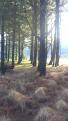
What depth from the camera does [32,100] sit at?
13.8 metres

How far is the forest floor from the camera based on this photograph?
12.1 meters

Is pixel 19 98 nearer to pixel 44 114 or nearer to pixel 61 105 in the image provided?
pixel 61 105

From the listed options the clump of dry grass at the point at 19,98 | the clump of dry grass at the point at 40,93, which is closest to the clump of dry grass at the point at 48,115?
the clump of dry grass at the point at 19,98

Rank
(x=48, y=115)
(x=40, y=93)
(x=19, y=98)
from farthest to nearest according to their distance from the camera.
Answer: (x=40, y=93), (x=19, y=98), (x=48, y=115)

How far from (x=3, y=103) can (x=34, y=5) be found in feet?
54.8

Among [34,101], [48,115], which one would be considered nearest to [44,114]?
[48,115]

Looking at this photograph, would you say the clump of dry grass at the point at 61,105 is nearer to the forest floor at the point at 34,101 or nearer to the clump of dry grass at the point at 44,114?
the forest floor at the point at 34,101

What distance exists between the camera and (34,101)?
1372cm

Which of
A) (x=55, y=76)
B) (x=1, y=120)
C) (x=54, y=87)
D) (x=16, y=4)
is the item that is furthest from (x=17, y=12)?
(x=1, y=120)

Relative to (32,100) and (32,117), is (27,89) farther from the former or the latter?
(32,117)

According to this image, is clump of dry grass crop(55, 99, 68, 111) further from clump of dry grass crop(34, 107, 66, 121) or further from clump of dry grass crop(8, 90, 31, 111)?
clump of dry grass crop(8, 90, 31, 111)

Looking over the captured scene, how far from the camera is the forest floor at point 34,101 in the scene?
12094 millimetres

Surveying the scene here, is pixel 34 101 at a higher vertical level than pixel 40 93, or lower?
lower

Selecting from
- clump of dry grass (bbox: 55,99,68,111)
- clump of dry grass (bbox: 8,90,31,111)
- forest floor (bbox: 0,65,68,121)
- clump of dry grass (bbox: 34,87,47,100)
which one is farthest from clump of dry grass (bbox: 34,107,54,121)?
clump of dry grass (bbox: 34,87,47,100)
